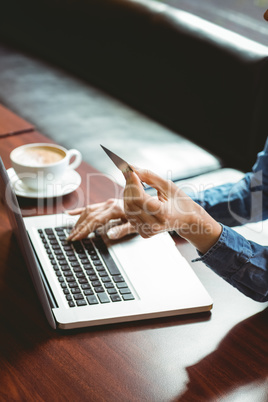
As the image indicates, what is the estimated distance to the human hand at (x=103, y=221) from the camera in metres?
1.01

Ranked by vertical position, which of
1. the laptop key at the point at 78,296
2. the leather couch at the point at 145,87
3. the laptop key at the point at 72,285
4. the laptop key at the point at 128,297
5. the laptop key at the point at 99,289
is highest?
the laptop key at the point at 128,297

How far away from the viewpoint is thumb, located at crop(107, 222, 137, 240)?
39.8 inches

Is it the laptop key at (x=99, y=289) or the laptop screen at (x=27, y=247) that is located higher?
the laptop screen at (x=27, y=247)

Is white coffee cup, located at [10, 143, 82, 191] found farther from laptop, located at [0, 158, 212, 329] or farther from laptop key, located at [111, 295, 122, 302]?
laptop key, located at [111, 295, 122, 302]

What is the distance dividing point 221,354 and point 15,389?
29 cm

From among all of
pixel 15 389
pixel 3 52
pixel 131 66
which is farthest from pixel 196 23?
pixel 15 389

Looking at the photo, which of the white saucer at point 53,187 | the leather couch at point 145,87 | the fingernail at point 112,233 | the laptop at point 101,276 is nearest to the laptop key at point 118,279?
the laptop at point 101,276

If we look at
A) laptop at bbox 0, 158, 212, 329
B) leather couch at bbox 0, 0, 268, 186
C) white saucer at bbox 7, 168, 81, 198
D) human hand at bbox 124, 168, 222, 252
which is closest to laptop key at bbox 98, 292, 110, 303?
laptop at bbox 0, 158, 212, 329

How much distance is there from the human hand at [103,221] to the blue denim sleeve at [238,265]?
0.19 m

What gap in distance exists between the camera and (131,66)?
235 centimetres

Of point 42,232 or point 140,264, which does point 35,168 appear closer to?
point 42,232

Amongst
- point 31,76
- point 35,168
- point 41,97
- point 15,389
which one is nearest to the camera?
point 15,389

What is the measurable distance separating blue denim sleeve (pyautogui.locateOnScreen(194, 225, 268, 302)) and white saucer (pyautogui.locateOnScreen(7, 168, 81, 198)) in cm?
40

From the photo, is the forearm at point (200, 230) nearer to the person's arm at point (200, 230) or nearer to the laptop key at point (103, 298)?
the person's arm at point (200, 230)
